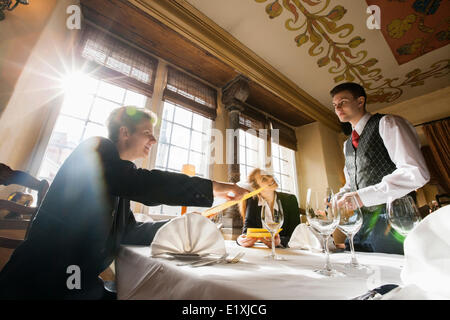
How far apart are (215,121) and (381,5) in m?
2.48

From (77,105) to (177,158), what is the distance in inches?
48.0

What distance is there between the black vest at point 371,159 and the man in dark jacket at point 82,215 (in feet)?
3.62

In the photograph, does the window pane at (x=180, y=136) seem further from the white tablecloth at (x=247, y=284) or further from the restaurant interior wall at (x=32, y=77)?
the white tablecloth at (x=247, y=284)

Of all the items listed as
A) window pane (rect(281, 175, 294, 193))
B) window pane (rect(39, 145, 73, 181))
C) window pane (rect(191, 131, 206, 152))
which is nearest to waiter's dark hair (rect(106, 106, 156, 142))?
window pane (rect(39, 145, 73, 181))

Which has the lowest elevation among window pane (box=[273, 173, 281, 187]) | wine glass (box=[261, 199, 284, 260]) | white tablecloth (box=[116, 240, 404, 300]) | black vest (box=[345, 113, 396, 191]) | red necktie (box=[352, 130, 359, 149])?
white tablecloth (box=[116, 240, 404, 300])

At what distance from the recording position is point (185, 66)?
2.87 meters

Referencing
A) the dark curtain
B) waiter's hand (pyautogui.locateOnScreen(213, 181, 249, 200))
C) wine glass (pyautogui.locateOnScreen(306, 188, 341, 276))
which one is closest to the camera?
wine glass (pyautogui.locateOnScreen(306, 188, 341, 276))

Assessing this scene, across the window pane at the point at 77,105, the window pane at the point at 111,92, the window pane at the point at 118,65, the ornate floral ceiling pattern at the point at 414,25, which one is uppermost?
the ornate floral ceiling pattern at the point at 414,25

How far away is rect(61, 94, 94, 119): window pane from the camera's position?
197 centimetres

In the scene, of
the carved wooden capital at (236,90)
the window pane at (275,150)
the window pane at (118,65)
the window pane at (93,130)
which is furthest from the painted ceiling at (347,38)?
→ the window pane at (93,130)

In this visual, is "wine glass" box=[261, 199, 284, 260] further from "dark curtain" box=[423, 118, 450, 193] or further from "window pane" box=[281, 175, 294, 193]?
"dark curtain" box=[423, 118, 450, 193]

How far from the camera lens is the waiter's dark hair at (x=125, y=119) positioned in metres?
1.05

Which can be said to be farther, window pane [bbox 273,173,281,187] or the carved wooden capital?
window pane [bbox 273,173,281,187]

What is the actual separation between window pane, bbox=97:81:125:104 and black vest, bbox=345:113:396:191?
2.51 meters
